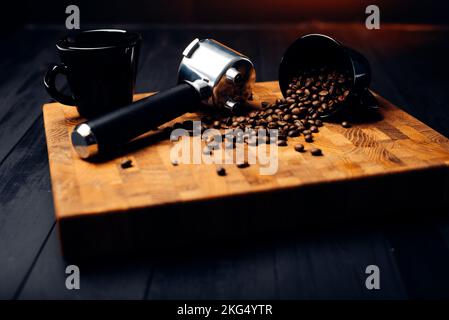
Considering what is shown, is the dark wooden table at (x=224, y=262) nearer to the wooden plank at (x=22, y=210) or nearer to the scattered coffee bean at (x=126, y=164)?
the wooden plank at (x=22, y=210)

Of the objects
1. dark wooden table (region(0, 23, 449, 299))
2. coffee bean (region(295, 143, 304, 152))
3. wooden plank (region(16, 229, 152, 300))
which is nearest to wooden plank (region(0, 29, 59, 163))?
dark wooden table (region(0, 23, 449, 299))

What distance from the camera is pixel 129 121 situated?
104 cm

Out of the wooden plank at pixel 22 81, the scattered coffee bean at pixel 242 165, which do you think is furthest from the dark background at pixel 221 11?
the scattered coffee bean at pixel 242 165

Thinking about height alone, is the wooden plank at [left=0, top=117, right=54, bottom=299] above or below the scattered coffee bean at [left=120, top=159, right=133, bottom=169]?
below

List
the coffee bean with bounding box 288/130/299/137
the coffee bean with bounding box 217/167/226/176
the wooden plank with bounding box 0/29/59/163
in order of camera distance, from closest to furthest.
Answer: the coffee bean with bounding box 217/167/226/176 < the coffee bean with bounding box 288/130/299/137 < the wooden plank with bounding box 0/29/59/163

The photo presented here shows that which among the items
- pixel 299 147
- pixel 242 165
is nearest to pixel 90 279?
pixel 242 165

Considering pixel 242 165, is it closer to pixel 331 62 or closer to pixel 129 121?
pixel 129 121

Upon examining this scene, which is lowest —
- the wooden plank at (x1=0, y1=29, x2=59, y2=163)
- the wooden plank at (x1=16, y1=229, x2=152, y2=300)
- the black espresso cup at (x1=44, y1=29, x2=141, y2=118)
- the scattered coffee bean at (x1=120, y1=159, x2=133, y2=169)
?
the wooden plank at (x1=16, y1=229, x2=152, y2=300)

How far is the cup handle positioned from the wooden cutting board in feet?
0.51

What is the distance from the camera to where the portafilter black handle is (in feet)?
3.25

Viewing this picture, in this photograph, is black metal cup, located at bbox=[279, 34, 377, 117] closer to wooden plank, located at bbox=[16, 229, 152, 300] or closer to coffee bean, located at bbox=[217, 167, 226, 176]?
coffee bean, located at bbox=[217, 167, 226, 176]

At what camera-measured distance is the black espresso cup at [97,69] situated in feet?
3.69

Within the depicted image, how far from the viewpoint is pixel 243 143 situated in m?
1.09

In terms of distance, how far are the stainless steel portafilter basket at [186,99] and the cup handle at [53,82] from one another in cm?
22
